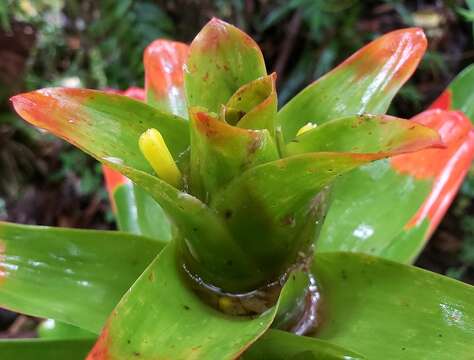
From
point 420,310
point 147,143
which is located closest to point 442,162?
point 420,310

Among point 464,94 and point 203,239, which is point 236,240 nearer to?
point 203,239

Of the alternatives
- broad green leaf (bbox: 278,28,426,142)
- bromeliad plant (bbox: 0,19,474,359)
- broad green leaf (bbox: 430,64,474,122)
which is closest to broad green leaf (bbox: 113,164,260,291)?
bromeliad plant (bbox: 0,19,474,359)

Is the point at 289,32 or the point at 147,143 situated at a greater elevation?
the point at 147,143

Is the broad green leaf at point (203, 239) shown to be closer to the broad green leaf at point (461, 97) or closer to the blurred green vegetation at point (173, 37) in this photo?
the broad green leaf at point (461, 97)

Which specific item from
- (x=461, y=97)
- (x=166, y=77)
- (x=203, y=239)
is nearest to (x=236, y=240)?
(x=203, y=239)

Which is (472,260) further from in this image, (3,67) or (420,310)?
(3,67)

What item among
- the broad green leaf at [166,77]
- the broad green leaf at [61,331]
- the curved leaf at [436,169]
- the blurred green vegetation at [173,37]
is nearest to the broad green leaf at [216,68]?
the broad green leaf at [166,77]
